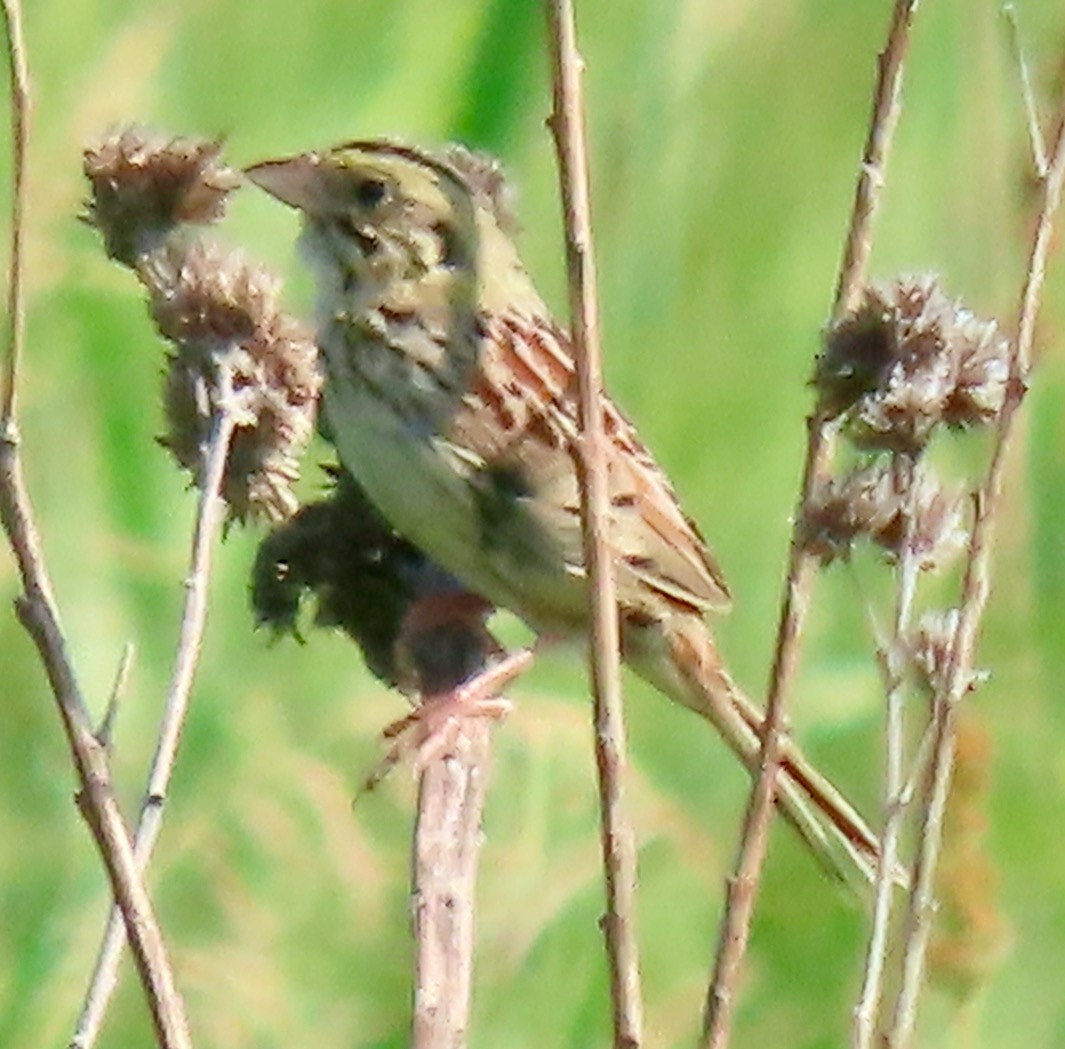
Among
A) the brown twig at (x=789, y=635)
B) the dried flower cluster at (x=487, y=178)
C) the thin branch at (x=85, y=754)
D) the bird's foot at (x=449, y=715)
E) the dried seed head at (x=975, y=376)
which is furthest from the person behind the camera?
the dried flower cluster at (x=487, y=178)

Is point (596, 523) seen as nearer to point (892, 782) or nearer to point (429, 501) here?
point (892, 782)

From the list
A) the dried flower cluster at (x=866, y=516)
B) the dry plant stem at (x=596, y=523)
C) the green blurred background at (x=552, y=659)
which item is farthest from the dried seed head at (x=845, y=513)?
the green blurred background at (x=552, y=659)

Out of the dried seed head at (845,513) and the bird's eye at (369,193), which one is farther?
the bird's eye at (369,193)

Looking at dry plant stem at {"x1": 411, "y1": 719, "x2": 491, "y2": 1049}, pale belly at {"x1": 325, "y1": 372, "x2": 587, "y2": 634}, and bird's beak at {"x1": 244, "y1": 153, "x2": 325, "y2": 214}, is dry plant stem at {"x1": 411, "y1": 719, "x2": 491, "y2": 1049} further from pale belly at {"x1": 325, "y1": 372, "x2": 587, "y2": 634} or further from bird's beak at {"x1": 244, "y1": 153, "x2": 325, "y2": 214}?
bird's beak at {"x1": 244, "y1": 153, "x2": 325, "y2": 214}

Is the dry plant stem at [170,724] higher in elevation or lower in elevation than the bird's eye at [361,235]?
lower

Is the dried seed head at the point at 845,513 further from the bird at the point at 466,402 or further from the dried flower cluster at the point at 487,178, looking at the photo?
the dried flower cluster at the point at 487,178

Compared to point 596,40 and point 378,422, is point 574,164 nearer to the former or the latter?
point 378,422

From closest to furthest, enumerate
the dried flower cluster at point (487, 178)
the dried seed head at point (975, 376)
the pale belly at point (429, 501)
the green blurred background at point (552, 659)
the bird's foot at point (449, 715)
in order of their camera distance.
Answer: the dried seed head at point (975, 376), the bird's foot at point (449, 715), the pale belly at point (429, 501), the dried flower cluster at point (487, 178), the green blurred background at point (552, 659)

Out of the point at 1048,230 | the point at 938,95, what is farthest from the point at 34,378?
the point at 1048,230
